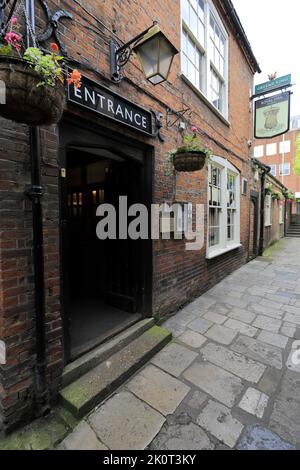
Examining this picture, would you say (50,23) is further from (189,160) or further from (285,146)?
(285,146)

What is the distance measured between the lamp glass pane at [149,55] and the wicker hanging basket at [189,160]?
1084 mm

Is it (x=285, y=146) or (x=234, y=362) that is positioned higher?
(x=285, y=146)

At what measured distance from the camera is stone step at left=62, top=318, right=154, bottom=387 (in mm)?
2143

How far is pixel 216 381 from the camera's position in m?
2.32

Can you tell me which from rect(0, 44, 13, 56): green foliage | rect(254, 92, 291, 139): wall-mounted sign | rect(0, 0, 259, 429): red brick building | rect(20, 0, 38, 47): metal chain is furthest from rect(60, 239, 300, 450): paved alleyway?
rect(254, 92, 291, 139): wall-mounted sign

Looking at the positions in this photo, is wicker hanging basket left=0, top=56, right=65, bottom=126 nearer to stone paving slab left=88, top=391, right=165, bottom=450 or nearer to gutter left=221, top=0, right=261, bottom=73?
stone paving slab left=88, top=391, right=165, bottom=450

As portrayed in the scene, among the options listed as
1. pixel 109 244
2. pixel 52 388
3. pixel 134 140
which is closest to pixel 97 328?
pixel 52 388

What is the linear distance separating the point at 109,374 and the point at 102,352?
10.5 inches

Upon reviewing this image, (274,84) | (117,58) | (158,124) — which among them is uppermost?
(274,84)

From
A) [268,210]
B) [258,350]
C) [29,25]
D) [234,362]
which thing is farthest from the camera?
[268,210]

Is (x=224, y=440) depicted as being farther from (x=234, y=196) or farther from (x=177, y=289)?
(x=234, y=196)

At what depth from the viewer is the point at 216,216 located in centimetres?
550

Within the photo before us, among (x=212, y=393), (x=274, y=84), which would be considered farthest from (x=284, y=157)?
(x=212, y=393)

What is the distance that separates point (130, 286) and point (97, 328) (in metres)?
0.76
